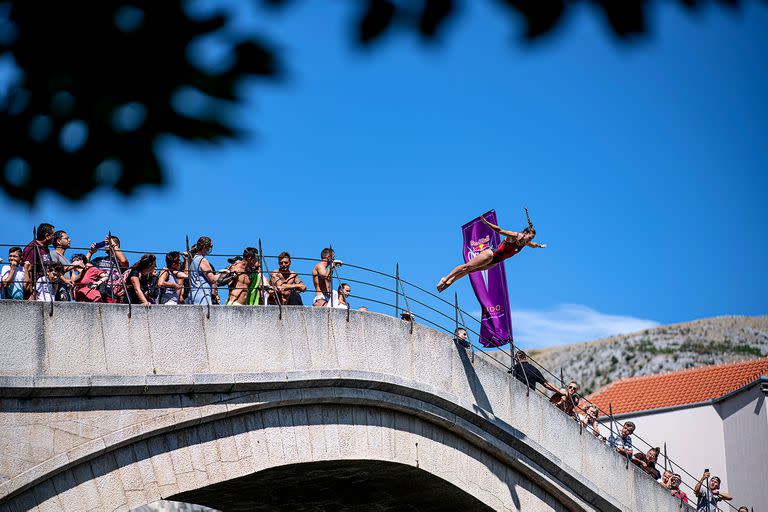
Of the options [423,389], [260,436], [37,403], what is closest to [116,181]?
[37,403]

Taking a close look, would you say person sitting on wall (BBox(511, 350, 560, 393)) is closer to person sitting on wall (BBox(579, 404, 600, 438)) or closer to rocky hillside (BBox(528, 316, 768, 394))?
person sitting on wall (BBox(579, 404, 600, 438))

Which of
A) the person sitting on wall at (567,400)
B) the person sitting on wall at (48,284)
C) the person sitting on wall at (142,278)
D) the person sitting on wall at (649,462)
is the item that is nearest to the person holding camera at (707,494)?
the person sitting on wall at (649,462)

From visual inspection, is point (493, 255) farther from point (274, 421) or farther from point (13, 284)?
point (13, 284)

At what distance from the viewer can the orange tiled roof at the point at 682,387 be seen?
29406 mm

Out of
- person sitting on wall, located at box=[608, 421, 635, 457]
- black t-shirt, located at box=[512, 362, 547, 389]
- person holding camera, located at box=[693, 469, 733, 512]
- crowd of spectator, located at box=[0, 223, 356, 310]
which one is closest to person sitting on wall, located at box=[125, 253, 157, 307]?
crowd of spectator, located at box=[0, 223, 356, 310]

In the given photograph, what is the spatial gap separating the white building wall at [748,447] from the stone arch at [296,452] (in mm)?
11378

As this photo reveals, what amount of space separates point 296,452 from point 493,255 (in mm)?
3864

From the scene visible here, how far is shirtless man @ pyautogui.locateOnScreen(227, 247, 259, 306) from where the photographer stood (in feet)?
43.1

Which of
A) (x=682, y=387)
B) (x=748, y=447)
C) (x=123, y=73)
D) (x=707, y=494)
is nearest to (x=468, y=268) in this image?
(x=707, y=494)

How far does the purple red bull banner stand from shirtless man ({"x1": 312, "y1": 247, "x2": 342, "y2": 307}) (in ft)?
8.05

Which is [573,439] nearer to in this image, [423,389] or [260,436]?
[423,389]

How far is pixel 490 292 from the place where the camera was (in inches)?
620

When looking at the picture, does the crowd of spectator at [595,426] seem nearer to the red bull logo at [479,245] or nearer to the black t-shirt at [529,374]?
the black t-shirt at [529,374]

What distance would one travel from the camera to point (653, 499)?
17219 millimetres
